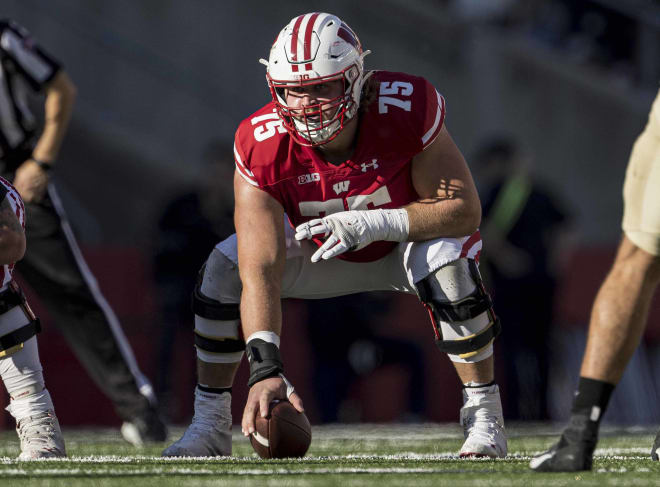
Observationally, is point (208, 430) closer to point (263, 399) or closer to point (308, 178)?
point (263, 399)

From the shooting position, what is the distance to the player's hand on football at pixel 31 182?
595 cm

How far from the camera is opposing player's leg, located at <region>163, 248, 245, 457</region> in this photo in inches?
192

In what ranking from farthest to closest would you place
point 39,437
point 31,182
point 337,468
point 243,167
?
point 31,182 → point 243,167 → point 39,437 → point 337,468

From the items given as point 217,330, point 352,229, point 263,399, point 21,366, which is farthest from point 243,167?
point 21,366

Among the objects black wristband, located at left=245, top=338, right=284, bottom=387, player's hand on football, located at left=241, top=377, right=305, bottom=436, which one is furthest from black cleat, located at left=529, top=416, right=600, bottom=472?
black wristband, located at left=245, top=338, right=284, bottom=387

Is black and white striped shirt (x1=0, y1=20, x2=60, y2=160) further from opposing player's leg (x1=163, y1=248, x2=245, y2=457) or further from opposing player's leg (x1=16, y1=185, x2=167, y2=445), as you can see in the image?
opposing player's leg (x1=163, y1=248, x2=245, y2=457)

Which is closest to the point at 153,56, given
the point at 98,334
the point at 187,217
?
the point at 187,217

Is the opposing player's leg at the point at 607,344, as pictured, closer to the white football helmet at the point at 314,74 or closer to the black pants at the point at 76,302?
the white football helmet at the point at 314,74

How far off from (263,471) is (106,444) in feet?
7.48

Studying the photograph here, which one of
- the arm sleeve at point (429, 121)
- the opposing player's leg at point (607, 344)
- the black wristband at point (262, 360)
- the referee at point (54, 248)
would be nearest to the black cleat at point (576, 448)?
the opposing player's leg at point (607, 344)

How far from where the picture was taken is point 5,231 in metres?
4.51

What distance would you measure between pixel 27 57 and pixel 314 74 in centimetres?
206

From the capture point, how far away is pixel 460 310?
4629mm

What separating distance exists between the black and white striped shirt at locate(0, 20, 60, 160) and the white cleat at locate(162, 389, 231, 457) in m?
1.82
